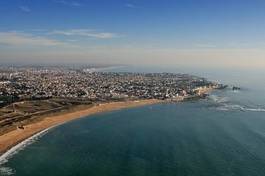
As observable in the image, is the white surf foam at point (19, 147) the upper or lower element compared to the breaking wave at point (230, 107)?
lower

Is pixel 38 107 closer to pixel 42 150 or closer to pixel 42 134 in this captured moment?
pixel 42 134

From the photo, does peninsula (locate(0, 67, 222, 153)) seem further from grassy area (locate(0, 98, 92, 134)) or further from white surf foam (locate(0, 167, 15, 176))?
white surf foam (locate(0, 167, 15, 176))

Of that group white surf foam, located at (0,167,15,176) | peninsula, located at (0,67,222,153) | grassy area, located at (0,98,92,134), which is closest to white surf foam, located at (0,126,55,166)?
white surf foam, located at (0,167,15,176)

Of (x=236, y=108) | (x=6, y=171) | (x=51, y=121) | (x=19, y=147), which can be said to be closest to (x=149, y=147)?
(x=19, y=147)

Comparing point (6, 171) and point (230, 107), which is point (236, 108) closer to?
point (230, 107)

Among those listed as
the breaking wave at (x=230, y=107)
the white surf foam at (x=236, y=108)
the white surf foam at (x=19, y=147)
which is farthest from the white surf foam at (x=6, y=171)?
the white surf foam at (x=236, y=108)

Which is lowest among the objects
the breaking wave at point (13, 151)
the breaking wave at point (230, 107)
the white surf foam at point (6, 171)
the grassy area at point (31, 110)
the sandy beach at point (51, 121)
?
the white surf foam at point (6, 171)

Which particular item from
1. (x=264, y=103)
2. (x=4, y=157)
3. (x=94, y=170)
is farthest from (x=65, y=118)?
(x=264, y=103)

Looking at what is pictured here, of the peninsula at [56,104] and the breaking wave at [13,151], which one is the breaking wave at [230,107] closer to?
the peninsula at [56,104]
